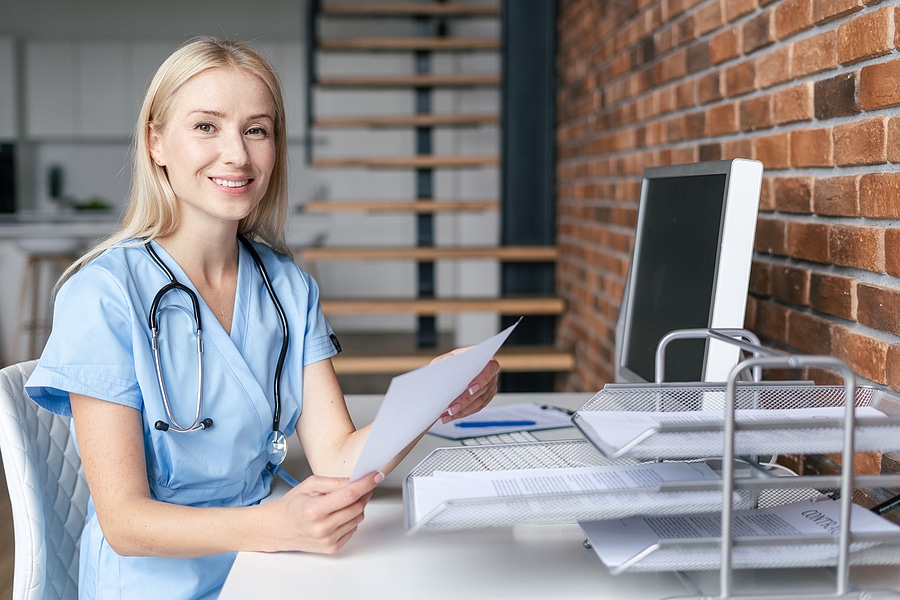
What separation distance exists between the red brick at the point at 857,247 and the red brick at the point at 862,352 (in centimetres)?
9

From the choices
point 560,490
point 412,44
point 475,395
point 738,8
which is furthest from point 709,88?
point 412,44

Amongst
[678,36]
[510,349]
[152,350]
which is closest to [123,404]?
[152,350]

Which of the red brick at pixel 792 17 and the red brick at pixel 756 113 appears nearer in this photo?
the red brick at pixel 792 17

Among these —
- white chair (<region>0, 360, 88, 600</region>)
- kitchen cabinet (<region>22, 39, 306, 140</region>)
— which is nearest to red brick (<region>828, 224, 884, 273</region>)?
white chair (<region>0, 360, 88, 600</region>)

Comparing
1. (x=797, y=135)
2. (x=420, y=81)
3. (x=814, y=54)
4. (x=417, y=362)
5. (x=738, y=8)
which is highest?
(x=420, y=81)

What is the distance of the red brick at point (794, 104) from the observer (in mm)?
1265

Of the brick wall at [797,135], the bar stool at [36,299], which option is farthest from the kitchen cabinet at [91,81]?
the brick wall at [797,135]

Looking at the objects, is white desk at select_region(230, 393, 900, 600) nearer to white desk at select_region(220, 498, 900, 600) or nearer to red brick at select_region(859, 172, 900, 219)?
white desk at select_region(220, 498, 900, 600)

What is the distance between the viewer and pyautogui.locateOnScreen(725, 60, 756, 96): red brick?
4.88 feet

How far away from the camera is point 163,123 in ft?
4.02

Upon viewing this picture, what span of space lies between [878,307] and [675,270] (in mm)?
274

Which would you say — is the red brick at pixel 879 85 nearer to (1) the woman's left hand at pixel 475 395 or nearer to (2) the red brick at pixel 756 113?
(2) the red brick at pixel 756 113

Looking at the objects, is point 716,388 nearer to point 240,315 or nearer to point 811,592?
point 811,592

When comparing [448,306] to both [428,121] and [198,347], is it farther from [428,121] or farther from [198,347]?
[198,347]
